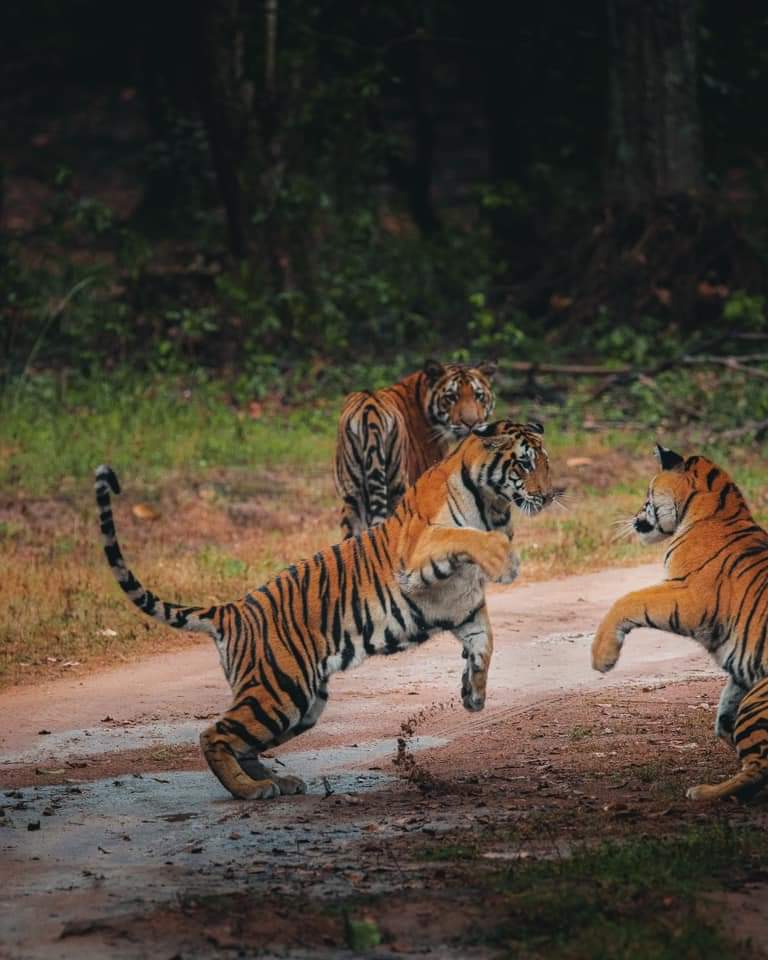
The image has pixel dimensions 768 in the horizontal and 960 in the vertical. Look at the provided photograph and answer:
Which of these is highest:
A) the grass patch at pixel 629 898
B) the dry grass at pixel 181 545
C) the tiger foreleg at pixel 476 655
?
the dry grass at pixel 181 545

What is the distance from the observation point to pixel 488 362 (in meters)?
9.97

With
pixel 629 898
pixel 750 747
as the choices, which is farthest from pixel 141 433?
pixel 629 898

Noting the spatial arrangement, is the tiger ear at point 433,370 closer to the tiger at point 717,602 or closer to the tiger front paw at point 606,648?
the tiger at point 717,602

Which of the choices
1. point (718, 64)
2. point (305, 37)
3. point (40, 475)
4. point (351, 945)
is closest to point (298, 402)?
point (40, 475)

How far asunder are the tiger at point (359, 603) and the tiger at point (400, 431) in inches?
109

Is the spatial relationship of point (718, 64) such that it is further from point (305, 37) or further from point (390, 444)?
point (390, 444)

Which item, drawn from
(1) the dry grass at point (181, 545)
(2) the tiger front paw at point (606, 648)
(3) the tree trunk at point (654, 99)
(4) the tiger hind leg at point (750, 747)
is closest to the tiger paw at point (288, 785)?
(2) the tiger front paw at point (606, 648)

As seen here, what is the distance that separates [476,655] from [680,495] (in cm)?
91

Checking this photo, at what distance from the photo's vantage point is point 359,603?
645 centimetres

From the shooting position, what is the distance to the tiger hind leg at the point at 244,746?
605cm

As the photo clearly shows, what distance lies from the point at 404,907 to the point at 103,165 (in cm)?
2788

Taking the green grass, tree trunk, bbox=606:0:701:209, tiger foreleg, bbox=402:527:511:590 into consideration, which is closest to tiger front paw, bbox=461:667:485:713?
tiger foreleg, bbox=402:527:511:590

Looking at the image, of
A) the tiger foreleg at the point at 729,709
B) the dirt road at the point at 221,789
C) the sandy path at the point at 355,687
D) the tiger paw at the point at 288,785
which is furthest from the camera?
the sandy path at the point at 355,687

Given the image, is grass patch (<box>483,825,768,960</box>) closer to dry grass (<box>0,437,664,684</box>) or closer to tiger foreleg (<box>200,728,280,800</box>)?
tiger foreleg (<box>200,728,280,800</box>)
